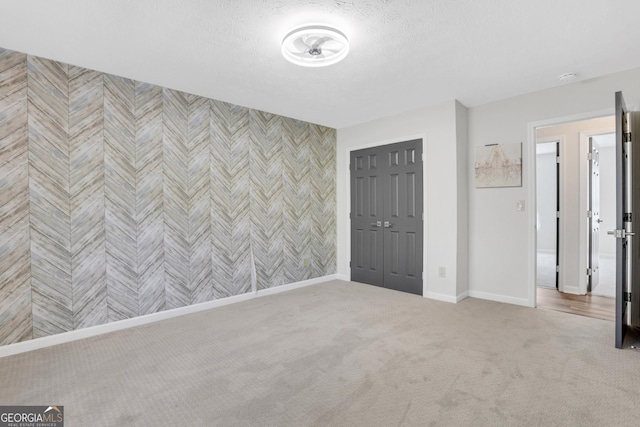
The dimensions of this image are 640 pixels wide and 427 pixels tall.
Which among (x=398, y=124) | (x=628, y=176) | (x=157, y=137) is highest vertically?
(x=398, y=124)

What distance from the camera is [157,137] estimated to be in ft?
11.4

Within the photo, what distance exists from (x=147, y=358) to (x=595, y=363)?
3.38m

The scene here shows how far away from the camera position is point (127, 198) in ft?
10.7

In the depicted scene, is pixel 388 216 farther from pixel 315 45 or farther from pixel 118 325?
pixel 118 325

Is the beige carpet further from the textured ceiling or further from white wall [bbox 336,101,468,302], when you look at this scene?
the textured ceiling

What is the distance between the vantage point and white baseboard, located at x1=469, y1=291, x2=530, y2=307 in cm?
376

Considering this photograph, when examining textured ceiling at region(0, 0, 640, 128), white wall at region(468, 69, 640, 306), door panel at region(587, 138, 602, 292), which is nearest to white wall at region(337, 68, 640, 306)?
white wall at region(468, 69, 640, 306)

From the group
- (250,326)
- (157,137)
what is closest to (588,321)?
(250,326)

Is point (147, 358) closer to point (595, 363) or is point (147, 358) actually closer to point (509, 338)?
point (509, 338)

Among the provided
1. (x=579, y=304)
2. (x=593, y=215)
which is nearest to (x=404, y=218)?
(x=579, y=304)

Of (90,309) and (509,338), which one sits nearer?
(509,338)

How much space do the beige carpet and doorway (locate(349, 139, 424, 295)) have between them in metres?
1.11

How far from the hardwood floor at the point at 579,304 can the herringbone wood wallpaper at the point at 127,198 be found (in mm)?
3293

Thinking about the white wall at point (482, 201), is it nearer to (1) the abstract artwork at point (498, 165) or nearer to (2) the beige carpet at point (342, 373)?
(1) the abstract artwork at point (498, 165)
